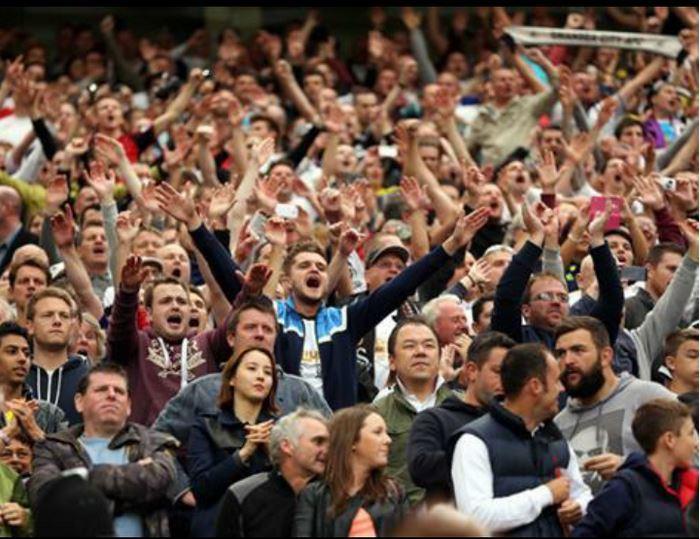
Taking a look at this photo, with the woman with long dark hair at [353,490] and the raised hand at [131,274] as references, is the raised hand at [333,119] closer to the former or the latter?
the raised hand at [131,274]

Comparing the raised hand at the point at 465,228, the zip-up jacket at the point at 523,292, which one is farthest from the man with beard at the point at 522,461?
the raised hand at the point at 465,228

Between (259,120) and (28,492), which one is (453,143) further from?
(28,492)

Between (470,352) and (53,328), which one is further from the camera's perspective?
(53,328)

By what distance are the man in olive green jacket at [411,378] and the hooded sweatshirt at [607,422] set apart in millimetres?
678

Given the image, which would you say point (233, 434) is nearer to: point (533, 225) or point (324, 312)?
point (324, 312)

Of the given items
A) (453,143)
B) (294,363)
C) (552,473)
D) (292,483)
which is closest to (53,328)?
(294,363)

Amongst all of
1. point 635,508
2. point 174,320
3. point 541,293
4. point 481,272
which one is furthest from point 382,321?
point 635,508

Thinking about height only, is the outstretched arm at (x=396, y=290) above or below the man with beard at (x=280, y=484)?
above

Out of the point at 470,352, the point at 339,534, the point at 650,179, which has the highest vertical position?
the point at 650,179

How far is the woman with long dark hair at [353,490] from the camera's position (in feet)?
Result: 33.0

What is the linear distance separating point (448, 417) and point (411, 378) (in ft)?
2.65

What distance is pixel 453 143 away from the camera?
61.0ft

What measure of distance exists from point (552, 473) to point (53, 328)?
3181 millimetres

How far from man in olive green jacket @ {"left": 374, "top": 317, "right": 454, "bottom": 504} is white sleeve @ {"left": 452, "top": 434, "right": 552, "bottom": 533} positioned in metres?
1.19
